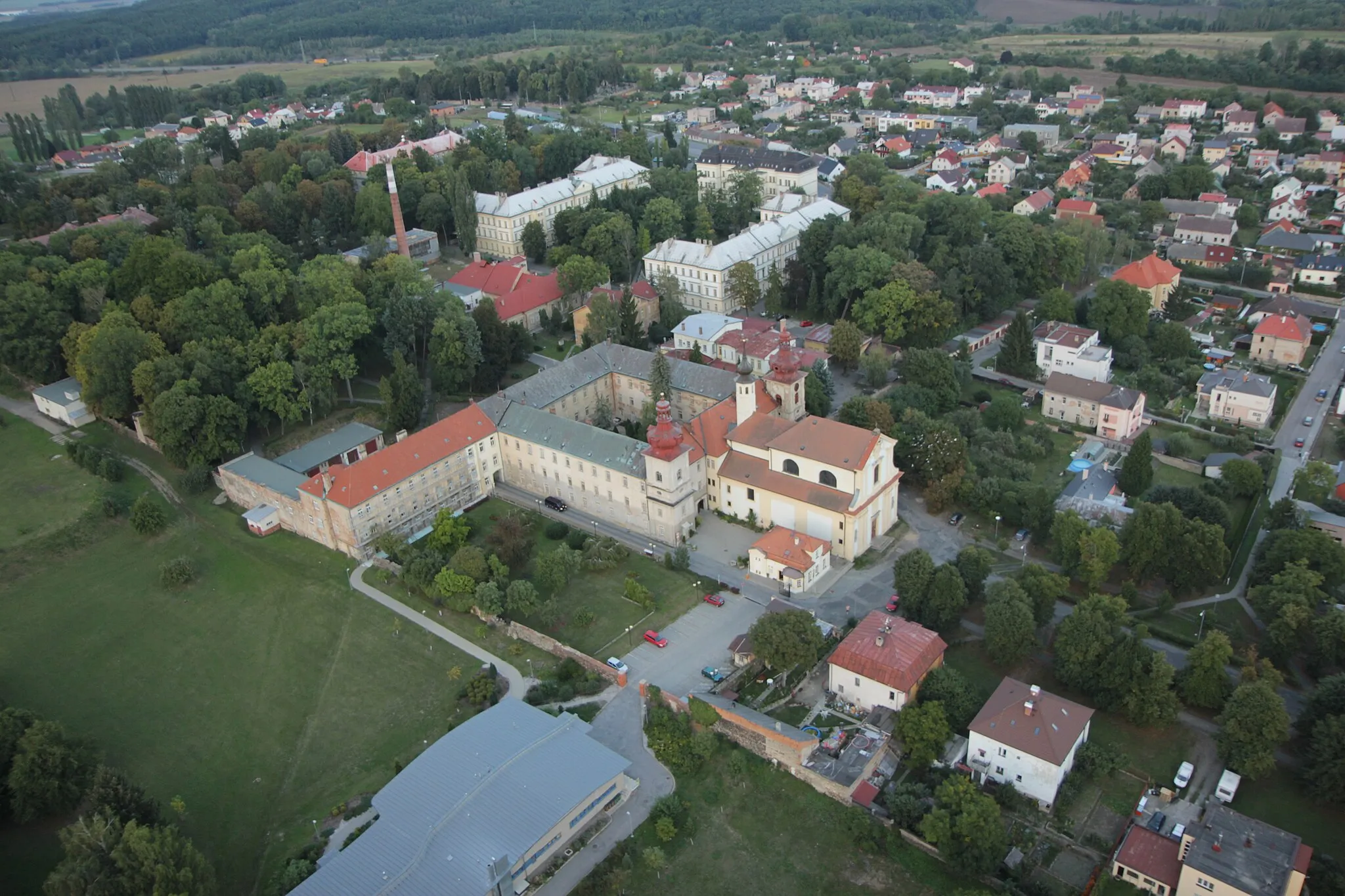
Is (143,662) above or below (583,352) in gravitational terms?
below

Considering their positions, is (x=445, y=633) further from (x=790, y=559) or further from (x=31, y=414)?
(x=31, y=414)

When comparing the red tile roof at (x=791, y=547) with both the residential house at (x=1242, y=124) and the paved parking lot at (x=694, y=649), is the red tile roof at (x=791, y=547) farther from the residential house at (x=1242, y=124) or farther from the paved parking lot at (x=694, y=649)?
the residential house at (x=1242, y=124)

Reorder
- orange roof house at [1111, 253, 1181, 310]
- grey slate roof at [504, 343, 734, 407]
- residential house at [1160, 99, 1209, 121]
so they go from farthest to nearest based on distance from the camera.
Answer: residential house at [1160, 99, 1209, 121] → orange roof house at [1111, 253, 1181, 310] → grey slate roof at [504, 343, 734, 407]

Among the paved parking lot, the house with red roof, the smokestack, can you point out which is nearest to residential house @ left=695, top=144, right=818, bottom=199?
the house with red roof

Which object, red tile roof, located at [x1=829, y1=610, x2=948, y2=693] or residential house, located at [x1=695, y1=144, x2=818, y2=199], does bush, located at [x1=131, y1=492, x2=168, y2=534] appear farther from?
residential house, located at [x1=695, y1=144, x2=818, y2=199]

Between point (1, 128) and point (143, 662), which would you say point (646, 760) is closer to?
point (143, 662)

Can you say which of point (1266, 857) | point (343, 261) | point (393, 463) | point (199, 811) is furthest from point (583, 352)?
point (1266, 857)

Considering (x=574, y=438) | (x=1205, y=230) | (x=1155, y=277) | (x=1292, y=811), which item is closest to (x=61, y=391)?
(x=574, y=438)
